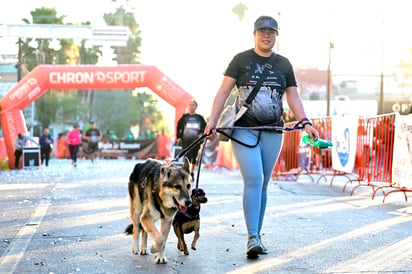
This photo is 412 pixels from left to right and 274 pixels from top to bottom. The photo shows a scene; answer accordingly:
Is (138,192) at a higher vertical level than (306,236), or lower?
higher

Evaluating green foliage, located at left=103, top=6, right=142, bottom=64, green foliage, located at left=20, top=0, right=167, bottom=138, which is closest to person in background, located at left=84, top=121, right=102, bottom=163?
green foliage, located at left=20, top=0, right=167, bottom=138

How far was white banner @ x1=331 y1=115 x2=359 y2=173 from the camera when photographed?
14.4 meters

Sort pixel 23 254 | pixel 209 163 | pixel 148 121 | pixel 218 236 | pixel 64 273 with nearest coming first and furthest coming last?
pixel 64 273 < pixel 23 254 < pixel 218 236 < pixel 209 163 < pixel 148 121

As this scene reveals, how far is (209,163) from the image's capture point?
2573cm

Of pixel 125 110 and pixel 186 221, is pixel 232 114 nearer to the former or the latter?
pixel 186 221

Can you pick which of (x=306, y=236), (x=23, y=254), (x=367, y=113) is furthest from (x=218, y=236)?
(x=367, y=113)

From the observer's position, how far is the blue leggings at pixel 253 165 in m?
5.95

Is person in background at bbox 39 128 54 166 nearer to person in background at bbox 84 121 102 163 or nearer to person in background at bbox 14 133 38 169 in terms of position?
person in background at bbox 84 121 102 163

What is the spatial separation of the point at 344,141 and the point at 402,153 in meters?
3.57

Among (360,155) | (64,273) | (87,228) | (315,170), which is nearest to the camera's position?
(64,273)

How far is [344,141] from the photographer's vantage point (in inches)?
594

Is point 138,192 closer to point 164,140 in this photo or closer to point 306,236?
point 306,236

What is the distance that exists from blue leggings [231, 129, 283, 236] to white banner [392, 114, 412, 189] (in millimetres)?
5631

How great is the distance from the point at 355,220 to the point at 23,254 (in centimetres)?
432
